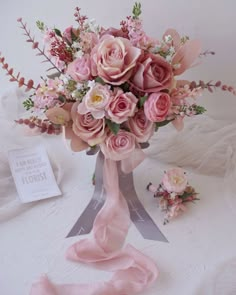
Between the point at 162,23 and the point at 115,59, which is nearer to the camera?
the point at 115,59

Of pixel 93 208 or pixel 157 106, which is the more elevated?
pixel 157 106

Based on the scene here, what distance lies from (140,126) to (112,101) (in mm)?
99

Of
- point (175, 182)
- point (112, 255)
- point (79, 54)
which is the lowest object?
point (112, 255)

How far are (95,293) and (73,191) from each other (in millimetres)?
360

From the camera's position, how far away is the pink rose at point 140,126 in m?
0.98

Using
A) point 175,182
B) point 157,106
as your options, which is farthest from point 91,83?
point 175,182

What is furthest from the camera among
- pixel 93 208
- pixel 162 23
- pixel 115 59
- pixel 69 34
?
pixel 162 23

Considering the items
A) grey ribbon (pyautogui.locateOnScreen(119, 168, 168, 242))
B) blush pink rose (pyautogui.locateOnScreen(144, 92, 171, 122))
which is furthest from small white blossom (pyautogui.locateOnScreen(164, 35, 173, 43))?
grey ribbon (pyautogui.locateOnScreen(119, 168, 168, 242))

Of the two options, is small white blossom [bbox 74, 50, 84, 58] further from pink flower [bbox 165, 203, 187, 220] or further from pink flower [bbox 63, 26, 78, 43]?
pink flower [bbox 165, 203, 187, 220]

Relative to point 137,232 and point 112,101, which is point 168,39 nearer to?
point 112,101

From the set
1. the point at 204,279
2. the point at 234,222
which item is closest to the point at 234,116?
the point at 234,222

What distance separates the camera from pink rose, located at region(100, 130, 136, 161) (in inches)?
38.7

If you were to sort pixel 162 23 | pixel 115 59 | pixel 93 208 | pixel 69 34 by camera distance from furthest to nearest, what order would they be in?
pixel 162 23 → pixel 93 208 → pixel 69 34 → pixel 115 59

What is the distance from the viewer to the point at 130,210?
3.69 ft
